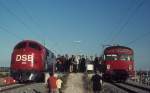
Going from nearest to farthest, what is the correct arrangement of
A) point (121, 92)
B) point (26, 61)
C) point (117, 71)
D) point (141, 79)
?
point (121, 92) → point (26, 61) → point (117, 71) → point (141, 79)

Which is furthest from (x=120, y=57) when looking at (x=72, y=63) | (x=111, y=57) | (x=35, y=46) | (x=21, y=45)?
(x=72, y=63)

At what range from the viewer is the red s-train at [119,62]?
157 ft

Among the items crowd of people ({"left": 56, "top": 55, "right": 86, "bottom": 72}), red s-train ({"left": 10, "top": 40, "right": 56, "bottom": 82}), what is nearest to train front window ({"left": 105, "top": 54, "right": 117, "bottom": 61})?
red s-train ({"left": 10, "top": 40, "right": 56, "bottom": 82})

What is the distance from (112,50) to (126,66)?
92.5 inches

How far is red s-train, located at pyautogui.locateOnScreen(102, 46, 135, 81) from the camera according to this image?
1886 inches

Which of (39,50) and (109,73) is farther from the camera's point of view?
(109,73)

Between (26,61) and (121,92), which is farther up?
(26,61)

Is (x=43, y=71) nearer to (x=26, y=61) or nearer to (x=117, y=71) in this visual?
(x=26, y=61)

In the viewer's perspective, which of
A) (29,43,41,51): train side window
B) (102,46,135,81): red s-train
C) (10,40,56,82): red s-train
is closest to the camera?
(10,40,56,82): red s-train

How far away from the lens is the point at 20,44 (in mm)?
44812

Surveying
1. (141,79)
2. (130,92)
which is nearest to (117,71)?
(141,79)

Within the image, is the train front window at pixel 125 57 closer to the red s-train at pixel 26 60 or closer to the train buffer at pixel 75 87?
the train buffer at pixel 75 87

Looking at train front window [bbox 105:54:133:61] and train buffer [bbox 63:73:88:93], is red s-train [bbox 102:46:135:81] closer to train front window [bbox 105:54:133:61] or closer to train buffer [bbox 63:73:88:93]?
train front window [bbox 105:54:133:61]

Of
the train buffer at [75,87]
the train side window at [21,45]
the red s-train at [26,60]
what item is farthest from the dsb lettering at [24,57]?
the train buffer at [75,87]
